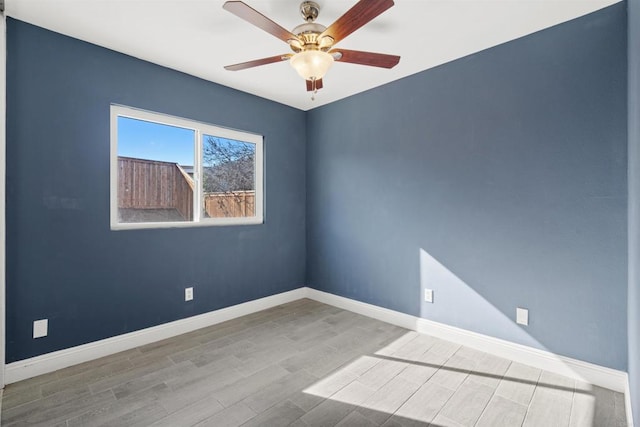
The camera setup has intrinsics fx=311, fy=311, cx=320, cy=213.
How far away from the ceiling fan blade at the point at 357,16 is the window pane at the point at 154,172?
75.8 inches

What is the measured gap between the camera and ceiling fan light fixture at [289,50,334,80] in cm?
193

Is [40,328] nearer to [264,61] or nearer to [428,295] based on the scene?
[264,61]

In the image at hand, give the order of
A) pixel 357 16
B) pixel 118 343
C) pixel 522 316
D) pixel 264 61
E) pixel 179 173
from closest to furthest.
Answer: pixel 357 16 → pixel 264 61 → pixel 522 316 → pixel 118 343 → pixel 179 173

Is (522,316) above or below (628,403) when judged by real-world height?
above

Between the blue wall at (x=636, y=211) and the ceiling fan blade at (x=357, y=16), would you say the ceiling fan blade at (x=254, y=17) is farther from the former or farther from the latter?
the blue wall at (x=636, y=211)

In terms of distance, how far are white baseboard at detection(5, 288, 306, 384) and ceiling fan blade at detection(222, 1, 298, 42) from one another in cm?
267

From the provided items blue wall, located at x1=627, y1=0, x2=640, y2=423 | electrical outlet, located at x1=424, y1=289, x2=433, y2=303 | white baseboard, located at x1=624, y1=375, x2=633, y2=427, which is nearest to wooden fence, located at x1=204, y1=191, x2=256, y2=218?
electrical outlet, located at x1=424, y1=289, x2=433, y2=303

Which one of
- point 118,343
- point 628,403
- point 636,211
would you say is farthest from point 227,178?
point 628,403

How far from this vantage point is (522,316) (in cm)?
246

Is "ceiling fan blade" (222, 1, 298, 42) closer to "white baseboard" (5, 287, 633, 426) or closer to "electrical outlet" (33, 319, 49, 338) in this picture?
"electrical outlet" (33, 319, 49, 338)

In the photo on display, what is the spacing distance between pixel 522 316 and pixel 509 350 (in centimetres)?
30

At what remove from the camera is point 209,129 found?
3.34 m

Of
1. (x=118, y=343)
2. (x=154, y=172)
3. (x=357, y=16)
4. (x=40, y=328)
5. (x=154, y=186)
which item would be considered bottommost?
(x=118, y=343)

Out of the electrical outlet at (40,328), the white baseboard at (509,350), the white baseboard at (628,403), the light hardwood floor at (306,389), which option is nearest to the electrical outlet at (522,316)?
the white baseboard at (509,350)
